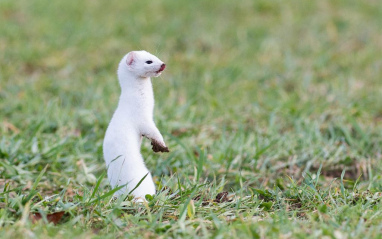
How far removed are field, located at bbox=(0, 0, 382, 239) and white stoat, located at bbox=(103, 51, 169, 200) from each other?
0.42ft

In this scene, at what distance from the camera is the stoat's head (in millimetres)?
2857

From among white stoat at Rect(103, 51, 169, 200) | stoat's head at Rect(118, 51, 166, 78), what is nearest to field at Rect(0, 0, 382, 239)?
white stoat at Rect(103, 51, 169, 200)

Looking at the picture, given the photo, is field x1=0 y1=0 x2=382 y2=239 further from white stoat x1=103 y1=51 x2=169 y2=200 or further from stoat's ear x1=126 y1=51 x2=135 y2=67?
stoat's ear x1=126 y1=51 x2=135 y2=67

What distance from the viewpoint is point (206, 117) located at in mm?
5090

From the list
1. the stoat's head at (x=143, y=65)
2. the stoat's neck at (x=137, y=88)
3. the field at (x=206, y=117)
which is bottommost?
the field at (x=206, y=117)

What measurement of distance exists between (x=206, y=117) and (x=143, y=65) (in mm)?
2273

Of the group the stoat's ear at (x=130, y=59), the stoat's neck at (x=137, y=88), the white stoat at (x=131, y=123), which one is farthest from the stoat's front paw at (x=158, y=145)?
the stoat's ear at (x=130, y=59)

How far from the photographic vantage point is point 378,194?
3.18 meters

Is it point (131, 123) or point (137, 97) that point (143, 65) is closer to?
point (137, 97)

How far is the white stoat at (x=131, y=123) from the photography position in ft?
9.48

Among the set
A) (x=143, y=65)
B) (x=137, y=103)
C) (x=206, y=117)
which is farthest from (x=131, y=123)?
(x=206, y=117)

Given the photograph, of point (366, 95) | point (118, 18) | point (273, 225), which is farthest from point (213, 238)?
point (118, 18)

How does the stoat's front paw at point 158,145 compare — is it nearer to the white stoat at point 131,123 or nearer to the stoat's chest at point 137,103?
the white stoat at point 131,123

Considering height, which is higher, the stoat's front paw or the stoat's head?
the stoat's head
